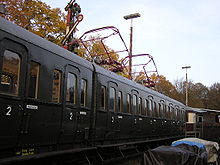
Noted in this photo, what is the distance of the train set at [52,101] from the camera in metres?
5.13

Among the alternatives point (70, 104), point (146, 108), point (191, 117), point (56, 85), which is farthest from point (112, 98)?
point (191, 117)

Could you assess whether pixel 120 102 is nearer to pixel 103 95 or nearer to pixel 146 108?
pixel 103 95

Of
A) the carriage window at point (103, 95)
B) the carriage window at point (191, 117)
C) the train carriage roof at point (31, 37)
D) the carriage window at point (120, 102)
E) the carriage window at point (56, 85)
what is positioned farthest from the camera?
the carriage window at point (191, 117)

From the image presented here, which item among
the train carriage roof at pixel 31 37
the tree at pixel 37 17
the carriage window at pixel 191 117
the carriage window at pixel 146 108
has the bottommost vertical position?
the carriage window at pixel 191 117

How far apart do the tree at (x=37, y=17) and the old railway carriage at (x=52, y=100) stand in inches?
387

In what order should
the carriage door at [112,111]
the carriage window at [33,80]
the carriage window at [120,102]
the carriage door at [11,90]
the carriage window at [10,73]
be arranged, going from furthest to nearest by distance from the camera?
the carriage window at [120,102] → the carriage door at [112,111] → the carriage window at [33,80] → the carriage window at [10,73] → the carriage door at [11,90]

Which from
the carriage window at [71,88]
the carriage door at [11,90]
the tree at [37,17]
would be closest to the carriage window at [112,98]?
A: the carriage window at [71,88]

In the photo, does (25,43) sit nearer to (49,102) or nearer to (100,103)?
(49,102)

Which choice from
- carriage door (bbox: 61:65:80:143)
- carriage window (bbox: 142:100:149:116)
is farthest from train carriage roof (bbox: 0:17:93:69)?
carriage window (bbox: 142:100:149:116)

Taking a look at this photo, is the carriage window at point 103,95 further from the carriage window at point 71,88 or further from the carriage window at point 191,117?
the carriage window at point 191,117

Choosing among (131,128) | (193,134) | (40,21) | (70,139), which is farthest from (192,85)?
(70,139)

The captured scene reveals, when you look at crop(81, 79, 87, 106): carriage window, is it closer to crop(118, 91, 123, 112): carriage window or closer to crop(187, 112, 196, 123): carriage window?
crop(118, 91, 123, 112): carriage window

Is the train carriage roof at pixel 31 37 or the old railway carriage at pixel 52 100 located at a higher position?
the train carriage roof at pixel 31 37

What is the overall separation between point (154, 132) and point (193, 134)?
891cm
